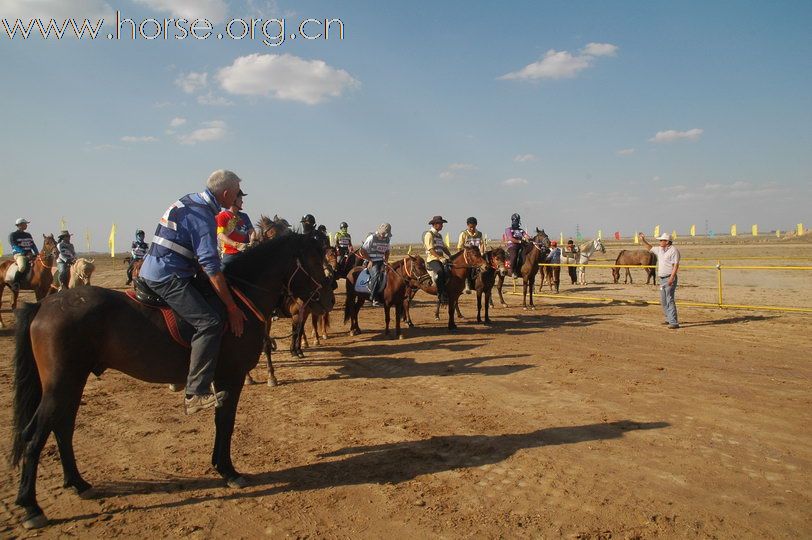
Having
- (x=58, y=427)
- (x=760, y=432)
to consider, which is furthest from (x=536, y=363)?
(x=58, y=427)

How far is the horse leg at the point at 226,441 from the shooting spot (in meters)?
4.21

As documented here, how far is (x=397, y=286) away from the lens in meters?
11.2

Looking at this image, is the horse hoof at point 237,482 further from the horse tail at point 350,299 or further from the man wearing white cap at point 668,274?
the man wearing white cap at point 668,274

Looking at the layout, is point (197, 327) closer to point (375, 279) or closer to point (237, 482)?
point (237, 482)

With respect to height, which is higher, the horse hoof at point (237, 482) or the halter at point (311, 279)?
the halter at point (311, 279)

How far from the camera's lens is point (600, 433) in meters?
5.23

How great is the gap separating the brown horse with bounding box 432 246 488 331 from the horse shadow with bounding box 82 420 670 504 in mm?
6692

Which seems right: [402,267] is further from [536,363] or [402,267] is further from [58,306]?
[58,306]

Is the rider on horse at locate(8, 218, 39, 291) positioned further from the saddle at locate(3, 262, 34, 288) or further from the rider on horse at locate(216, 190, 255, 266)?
the rider on horse at locate(216, 190, 255, 266)

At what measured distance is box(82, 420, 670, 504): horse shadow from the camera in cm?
417

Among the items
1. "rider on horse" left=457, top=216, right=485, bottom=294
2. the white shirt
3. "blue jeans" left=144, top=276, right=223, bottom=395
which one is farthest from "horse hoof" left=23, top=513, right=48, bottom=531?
the white shirt

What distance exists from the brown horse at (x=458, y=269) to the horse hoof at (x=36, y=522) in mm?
9201

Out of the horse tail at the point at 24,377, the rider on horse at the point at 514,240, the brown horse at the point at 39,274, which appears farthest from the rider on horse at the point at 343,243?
the horse tail at the point at 24,377

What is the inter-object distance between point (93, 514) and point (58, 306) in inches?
67.0
